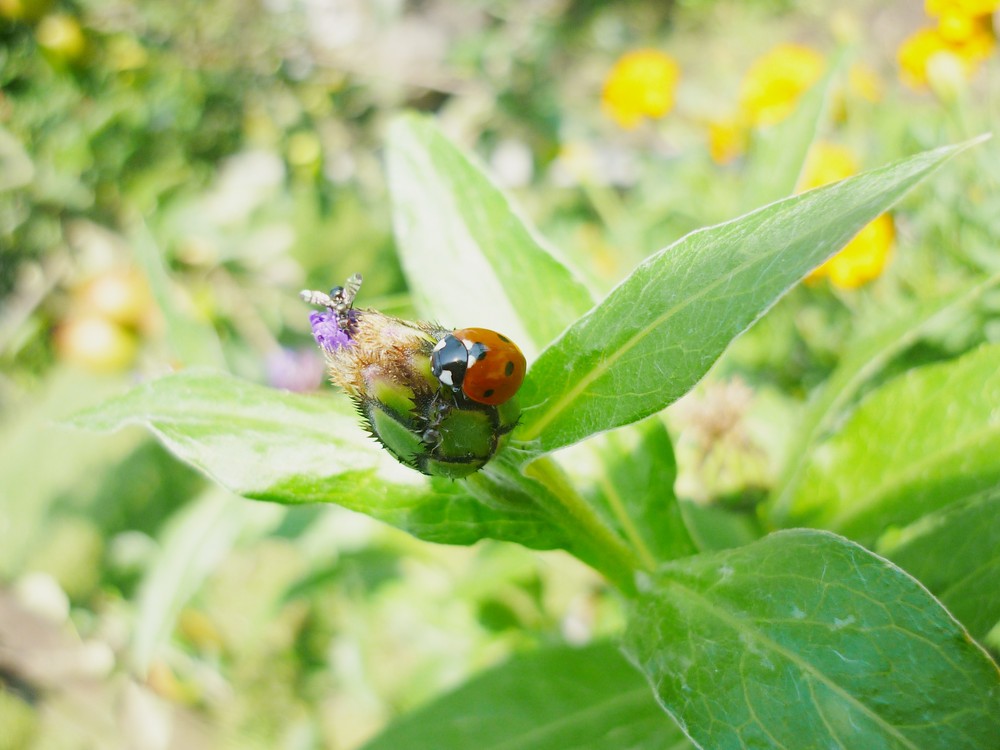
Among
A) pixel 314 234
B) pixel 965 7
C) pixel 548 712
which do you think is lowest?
pixel 314 234

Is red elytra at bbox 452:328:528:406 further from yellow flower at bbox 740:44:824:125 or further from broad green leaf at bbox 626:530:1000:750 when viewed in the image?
yellow flower at bbox 740:44:824:125

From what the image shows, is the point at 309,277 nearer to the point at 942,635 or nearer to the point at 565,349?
the point at 565,349

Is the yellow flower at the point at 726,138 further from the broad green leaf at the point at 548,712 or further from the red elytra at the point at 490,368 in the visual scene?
the red elytra at the point at 490,368

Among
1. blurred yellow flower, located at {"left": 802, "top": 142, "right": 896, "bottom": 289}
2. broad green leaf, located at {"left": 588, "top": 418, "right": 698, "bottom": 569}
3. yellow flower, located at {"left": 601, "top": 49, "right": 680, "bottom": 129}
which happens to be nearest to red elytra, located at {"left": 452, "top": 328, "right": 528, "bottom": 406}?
broad green leaf, located at {"left": 588, "top": 418, "right": 698, "bottom": 569}

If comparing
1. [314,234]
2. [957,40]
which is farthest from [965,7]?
[314,234]

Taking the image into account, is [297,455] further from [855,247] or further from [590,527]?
[855,247]

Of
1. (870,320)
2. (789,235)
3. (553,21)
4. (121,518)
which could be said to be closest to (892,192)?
(789,235)
